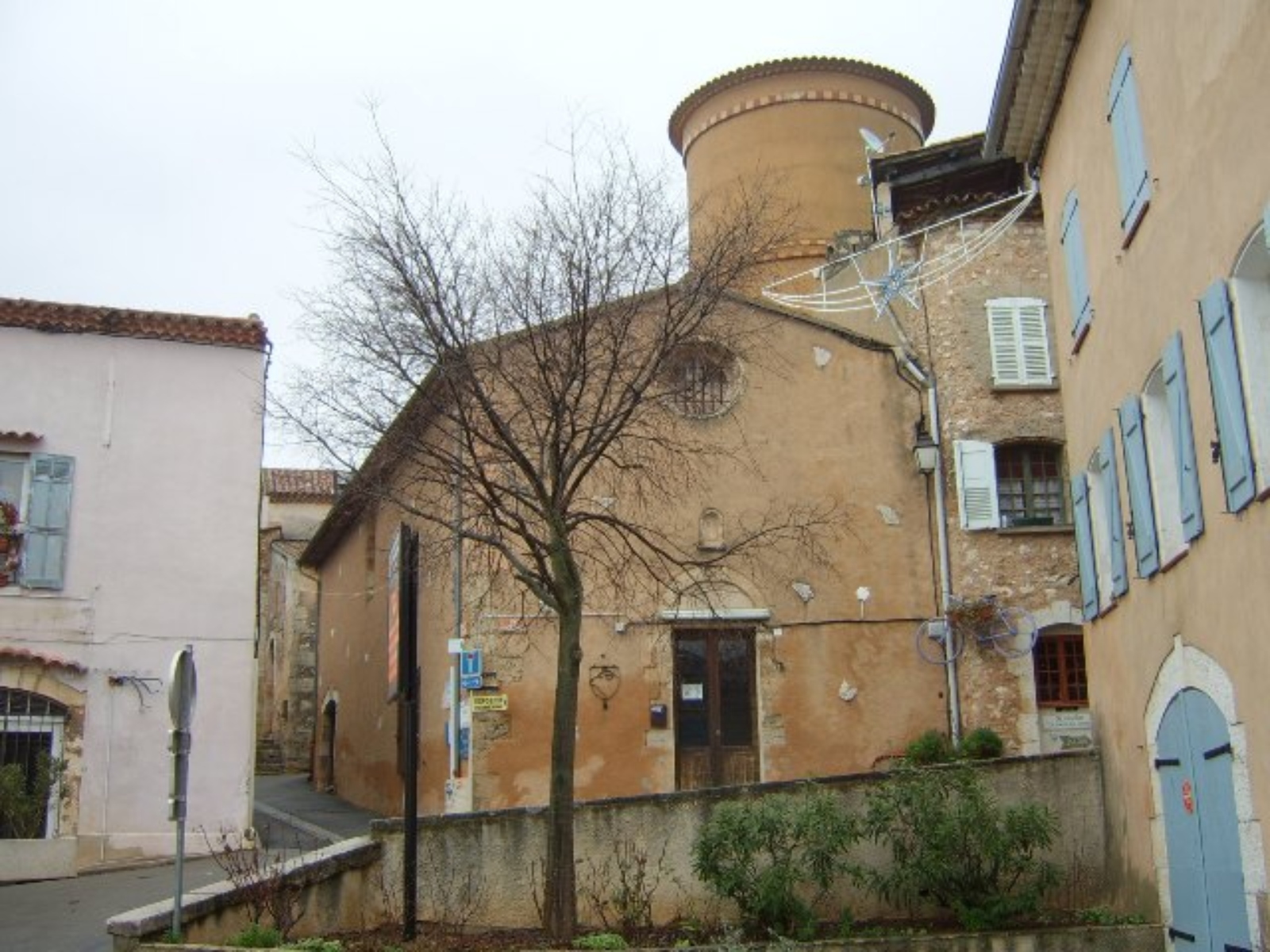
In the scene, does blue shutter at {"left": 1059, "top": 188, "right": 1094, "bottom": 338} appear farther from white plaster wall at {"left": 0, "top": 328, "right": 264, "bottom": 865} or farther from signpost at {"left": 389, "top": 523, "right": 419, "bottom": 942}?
white plaster wall at {"left": 0, "top": 328, "right": 264, "bottom": 865}

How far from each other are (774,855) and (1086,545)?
3948 mm

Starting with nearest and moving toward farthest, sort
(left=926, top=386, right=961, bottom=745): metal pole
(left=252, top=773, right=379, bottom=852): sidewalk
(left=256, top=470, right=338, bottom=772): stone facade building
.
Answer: (left=926, top=386, right=961, bottom=745): metal pole, (left=252, top=773, right=379, bottom=852): sidewalk, (left=256, top=470, right=338, bottom=772): stone facade building

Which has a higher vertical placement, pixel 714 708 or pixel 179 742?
pixel 714 708

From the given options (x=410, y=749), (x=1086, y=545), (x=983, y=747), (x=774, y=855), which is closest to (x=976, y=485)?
(x=983, y=747)

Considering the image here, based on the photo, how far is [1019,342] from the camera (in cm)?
1977

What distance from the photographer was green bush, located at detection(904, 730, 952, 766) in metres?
17.9

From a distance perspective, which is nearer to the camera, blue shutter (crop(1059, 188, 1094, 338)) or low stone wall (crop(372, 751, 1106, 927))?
blue shutter (crop(1059, 188, 1094, 338))

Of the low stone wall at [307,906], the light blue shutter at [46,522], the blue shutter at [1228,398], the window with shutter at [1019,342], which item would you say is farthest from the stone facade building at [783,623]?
the blue shutter at [1228,398]

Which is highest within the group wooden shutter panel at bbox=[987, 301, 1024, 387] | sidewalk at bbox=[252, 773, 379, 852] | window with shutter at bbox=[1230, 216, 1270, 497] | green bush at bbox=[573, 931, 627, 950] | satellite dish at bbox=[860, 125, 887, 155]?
satellite dish at bbox=[860, 125, 887, 155]

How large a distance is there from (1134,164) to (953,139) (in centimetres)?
1168

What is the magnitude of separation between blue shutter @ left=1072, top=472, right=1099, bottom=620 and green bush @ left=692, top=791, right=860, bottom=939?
10.0ft

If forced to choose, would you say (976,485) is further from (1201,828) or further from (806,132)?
(1201,828)

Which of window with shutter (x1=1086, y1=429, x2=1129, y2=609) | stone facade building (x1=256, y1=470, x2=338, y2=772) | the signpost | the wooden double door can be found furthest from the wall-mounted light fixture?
stone facade building (x1=256, y1=470, x2=338, y2=772)

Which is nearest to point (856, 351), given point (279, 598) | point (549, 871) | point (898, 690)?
point (898, 690)
